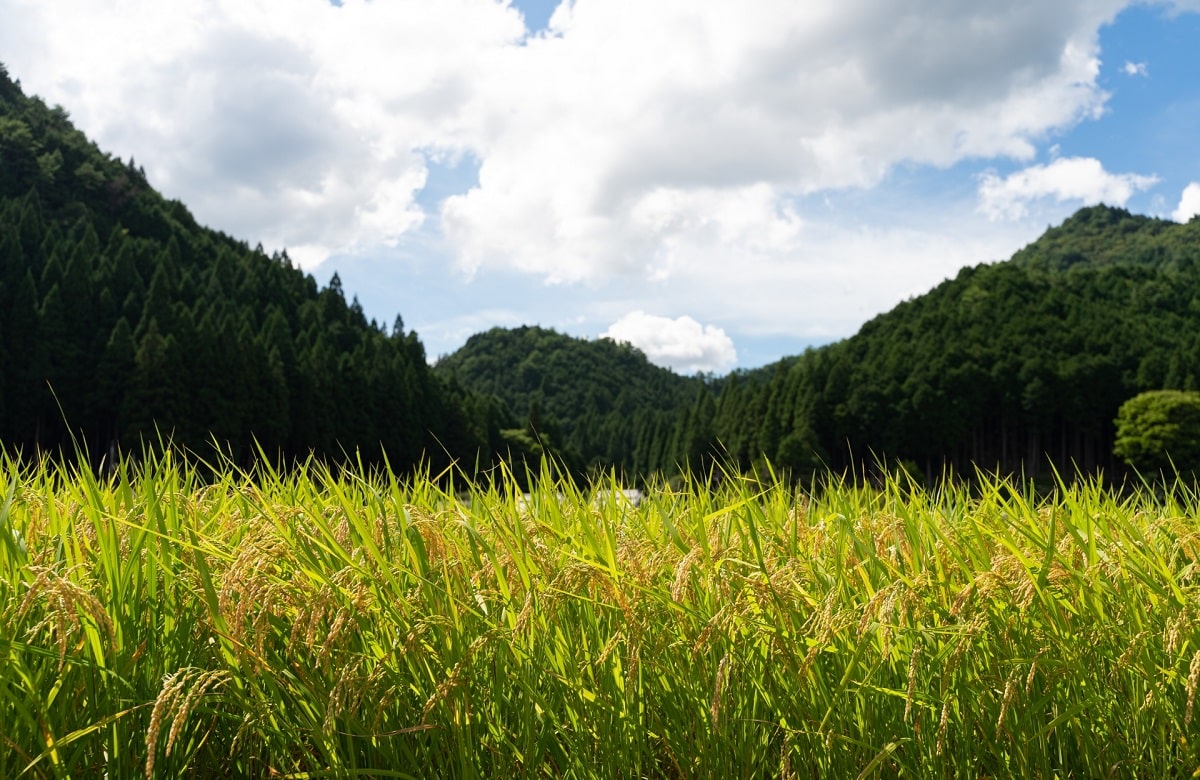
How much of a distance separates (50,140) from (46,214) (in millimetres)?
19504

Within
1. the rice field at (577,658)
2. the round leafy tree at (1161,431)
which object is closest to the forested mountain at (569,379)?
the round leafy tree at (1161,431)

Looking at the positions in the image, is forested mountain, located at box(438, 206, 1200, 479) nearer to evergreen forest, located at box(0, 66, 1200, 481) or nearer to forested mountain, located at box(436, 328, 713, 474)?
evergreen forest, located at box(0, 66, 1200, 481)

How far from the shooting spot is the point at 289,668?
2391 millimetres

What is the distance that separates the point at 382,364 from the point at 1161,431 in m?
59.0

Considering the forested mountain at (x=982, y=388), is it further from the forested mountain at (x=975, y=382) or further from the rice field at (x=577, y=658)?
the rice field at (x=577, y=658)

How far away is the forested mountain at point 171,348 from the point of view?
49281 millimetres

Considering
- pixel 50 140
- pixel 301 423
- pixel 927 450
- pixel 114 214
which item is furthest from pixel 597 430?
pixel 50 140

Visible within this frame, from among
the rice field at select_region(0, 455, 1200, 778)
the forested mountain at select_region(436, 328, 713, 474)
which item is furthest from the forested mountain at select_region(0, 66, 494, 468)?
the forested mountain at select_region(436, 328, 713, 474)

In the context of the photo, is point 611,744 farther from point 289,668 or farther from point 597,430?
point 597,430

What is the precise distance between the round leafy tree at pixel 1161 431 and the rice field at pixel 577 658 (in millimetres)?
63043

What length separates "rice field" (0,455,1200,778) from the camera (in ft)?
7.18

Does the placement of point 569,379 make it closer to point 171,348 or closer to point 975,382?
point 975,382

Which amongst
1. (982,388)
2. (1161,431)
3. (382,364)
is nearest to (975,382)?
(982,388)

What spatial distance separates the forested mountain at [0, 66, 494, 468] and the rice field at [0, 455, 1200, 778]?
2844 centimetres
